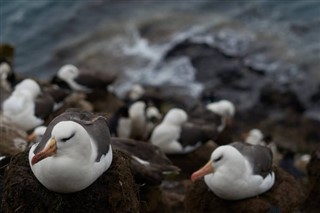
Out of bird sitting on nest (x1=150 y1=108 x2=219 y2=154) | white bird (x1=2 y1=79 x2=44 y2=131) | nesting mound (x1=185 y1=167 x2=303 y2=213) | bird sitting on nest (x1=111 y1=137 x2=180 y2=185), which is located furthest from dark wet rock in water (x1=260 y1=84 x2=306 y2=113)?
nesting mound (x1=185 y1=167 x2=303 y2=213)

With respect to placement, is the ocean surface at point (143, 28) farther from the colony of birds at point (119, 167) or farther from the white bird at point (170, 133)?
the colony of birds at point (119, 167)

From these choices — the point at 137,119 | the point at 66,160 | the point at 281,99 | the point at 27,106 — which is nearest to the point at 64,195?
the point at 66,160

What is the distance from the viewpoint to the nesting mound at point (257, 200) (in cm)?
761

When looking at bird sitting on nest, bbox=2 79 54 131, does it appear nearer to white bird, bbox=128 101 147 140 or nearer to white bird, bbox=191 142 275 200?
white bird, bbox=128 101 147 140

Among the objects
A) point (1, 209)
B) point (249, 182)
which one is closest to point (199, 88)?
point (249, 182)

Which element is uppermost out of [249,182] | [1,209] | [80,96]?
[1,209]

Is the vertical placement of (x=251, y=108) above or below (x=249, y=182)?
below

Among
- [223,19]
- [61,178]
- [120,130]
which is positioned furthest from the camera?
[223,19]

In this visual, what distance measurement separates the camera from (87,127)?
6.25 metres

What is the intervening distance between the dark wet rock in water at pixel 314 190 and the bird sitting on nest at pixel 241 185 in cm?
96

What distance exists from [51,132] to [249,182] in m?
2.69

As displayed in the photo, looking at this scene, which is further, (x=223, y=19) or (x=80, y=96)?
(x=223, y=19)

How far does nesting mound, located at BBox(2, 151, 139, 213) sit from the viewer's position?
239 inches

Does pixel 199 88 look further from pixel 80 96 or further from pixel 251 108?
pixel 80 96
